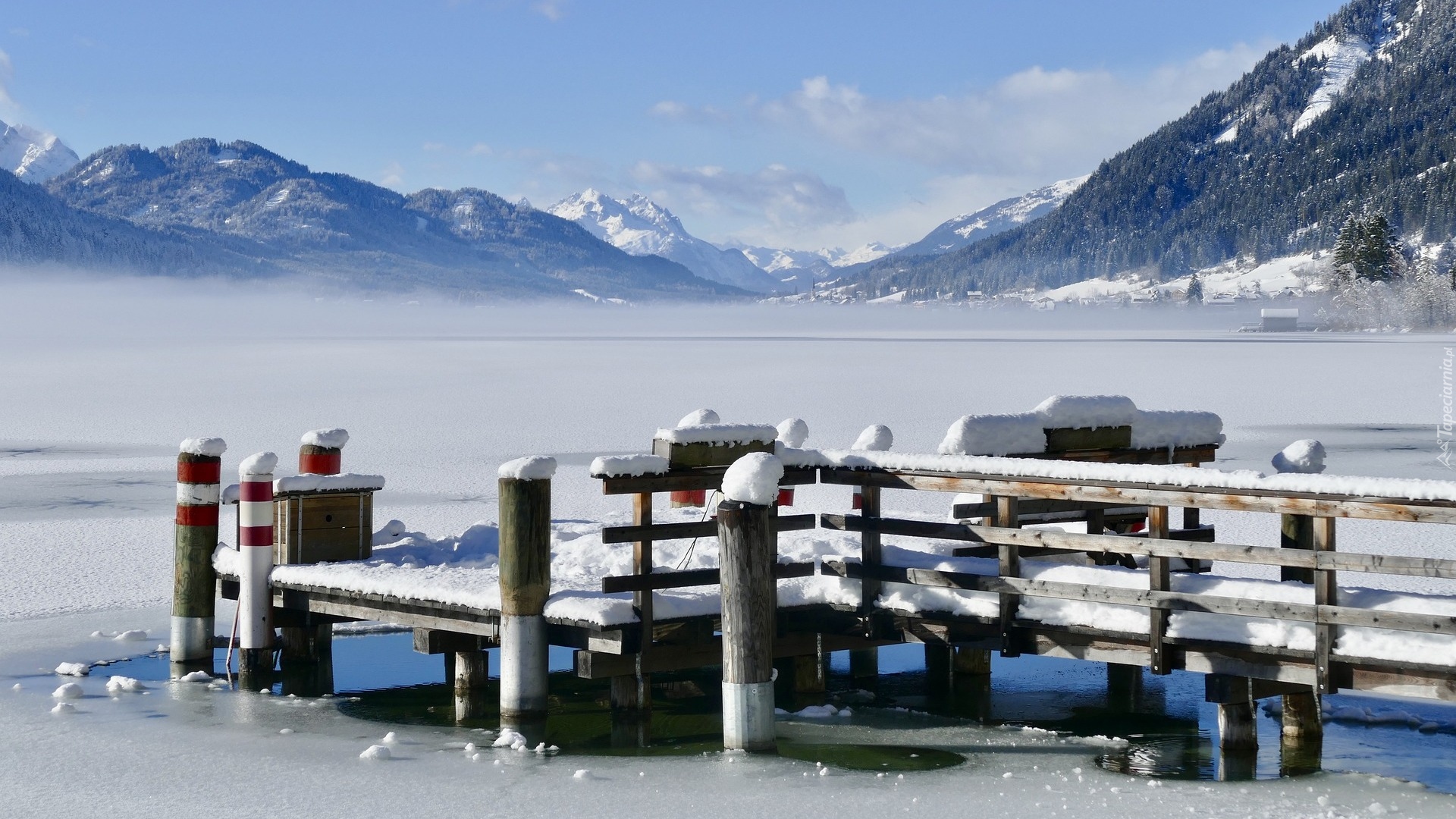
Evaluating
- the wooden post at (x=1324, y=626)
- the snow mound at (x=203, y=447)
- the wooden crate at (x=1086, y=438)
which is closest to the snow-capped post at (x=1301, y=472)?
the wooden crate at (x=1086, y=438)

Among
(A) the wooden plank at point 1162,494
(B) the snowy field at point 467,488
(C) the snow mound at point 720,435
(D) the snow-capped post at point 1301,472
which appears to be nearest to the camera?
(A) the wooden plank at point 1162,494

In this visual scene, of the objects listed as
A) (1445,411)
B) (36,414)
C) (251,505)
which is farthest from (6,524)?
(1445,411)

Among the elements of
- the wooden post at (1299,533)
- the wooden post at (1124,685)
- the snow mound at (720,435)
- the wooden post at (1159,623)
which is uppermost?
the snow mound at (720,435)

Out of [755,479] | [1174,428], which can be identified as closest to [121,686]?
[755,479]

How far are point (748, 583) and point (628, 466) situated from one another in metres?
0.89

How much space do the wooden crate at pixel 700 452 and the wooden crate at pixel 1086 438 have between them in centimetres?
181

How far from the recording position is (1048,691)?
9672mm

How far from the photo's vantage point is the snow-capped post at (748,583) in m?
7.48

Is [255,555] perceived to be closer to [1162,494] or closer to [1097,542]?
[1097,542]

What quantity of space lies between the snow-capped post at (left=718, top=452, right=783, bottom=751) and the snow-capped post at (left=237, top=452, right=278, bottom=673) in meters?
3.42

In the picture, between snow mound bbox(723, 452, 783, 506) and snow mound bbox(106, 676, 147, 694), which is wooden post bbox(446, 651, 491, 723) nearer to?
snow mound bbox(106, 676, 147, 694)

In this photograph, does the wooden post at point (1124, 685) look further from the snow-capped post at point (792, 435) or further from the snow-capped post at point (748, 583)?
the snow-capped post at point (748, 583)

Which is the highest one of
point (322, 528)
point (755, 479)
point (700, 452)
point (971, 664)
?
point (700, 452)

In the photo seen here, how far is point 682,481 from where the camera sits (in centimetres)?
823
